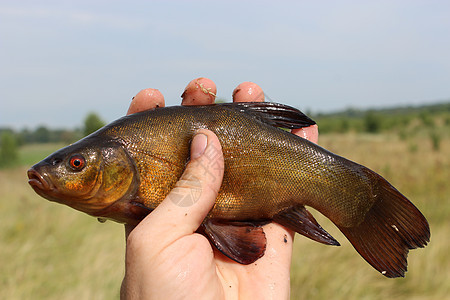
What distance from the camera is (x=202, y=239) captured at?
2.90 metres

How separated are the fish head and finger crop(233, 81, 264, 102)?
1.54 m

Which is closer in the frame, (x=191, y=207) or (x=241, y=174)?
(x=191, y=207)

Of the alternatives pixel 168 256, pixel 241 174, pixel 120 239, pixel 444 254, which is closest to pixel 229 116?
pixel 241 174

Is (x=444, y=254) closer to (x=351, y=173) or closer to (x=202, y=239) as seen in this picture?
(x=351, y=173)

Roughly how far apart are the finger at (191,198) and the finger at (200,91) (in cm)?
75

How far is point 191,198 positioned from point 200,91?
127cm

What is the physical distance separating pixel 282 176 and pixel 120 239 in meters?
5.41

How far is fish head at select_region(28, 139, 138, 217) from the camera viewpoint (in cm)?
268

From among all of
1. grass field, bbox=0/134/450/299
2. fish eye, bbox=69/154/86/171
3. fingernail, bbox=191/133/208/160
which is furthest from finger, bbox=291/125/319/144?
grass field, bbox=0/134/450/299

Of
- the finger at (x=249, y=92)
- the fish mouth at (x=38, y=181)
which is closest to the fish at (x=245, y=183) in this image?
the fish mouth at (x=38, y=181)

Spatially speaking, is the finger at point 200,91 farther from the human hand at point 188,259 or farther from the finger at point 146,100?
the human hand at point 188,259

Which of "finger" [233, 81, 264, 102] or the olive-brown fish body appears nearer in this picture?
the olive-brown fish body

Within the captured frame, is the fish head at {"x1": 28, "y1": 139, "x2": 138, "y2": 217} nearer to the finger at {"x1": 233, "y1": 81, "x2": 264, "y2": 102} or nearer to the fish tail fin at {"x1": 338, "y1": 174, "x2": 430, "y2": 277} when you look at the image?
the finger at {"x1": 233, "y1": 81, "x2": 264, "y2": 102}

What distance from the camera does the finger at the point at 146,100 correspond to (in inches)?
140
